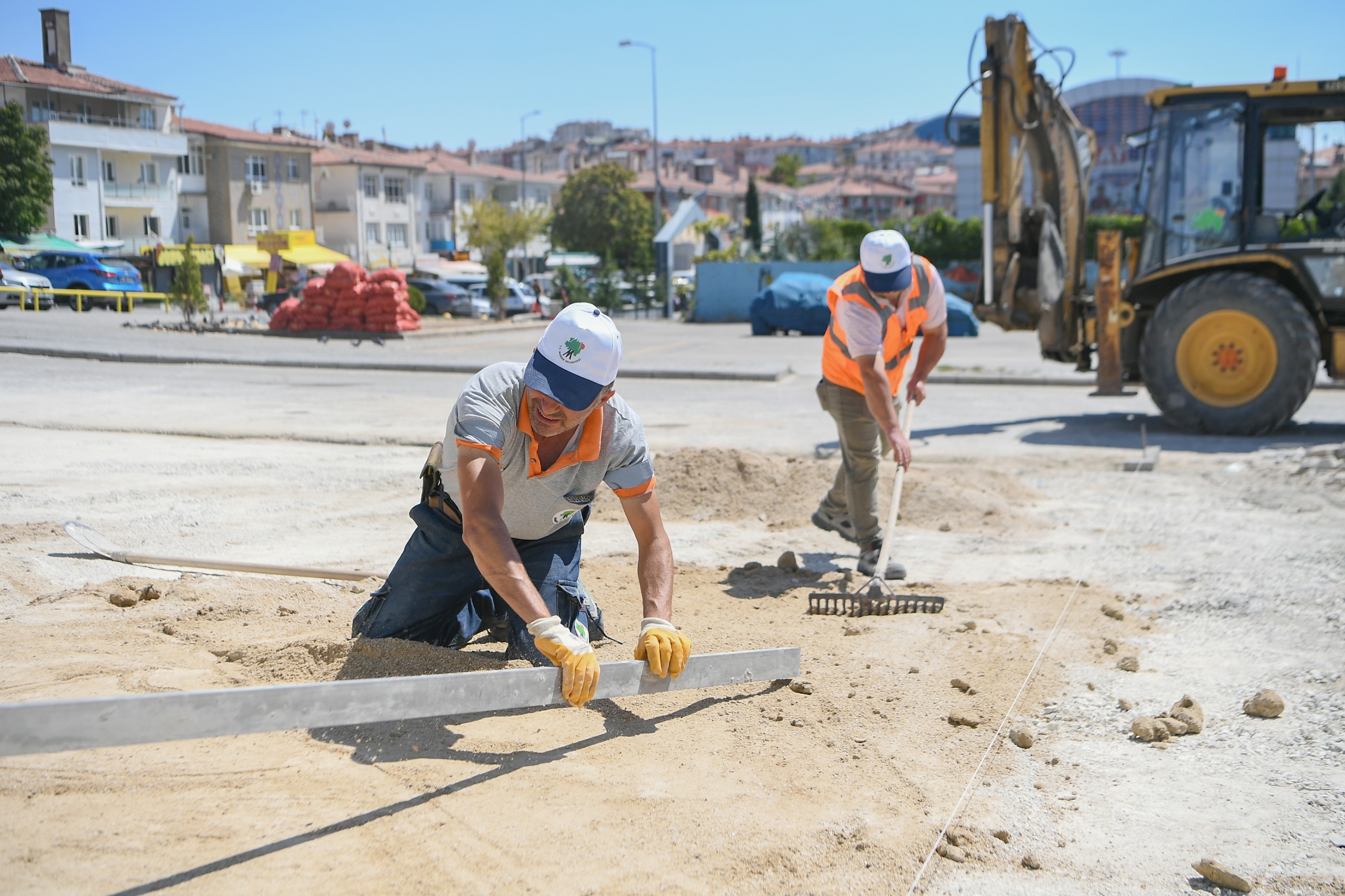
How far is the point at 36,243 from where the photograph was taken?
137ft

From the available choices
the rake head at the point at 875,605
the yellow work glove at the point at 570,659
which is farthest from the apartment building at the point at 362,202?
the yellow work glove at the point at 570,659

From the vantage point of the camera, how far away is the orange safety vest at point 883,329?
566 centimetres

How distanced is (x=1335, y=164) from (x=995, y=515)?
883cm

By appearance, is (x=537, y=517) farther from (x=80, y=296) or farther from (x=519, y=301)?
(x=519, y=301)

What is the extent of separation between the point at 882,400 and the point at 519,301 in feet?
110

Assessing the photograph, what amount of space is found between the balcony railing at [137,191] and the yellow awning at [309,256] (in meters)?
15.2

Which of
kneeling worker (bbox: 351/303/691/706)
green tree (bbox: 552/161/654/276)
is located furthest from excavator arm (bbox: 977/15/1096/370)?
green tree (bbox: 552/161/654/276)

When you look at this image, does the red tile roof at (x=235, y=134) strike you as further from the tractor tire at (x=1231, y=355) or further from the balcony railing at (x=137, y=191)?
the tractor tire at (x=1231, y=355)

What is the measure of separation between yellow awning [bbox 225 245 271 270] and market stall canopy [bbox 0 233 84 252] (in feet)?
18.0

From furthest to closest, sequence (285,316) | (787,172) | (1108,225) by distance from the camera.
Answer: (787,172) < (1108,225) < (285,316)

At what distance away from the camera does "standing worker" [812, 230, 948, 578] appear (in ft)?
18.1

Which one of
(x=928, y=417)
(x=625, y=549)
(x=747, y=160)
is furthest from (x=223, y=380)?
(x=747, y=160)

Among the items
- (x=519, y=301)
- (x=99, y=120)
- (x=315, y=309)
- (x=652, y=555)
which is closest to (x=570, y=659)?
(x=652, y=555)

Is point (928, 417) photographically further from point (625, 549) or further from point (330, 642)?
point (330, 642)
